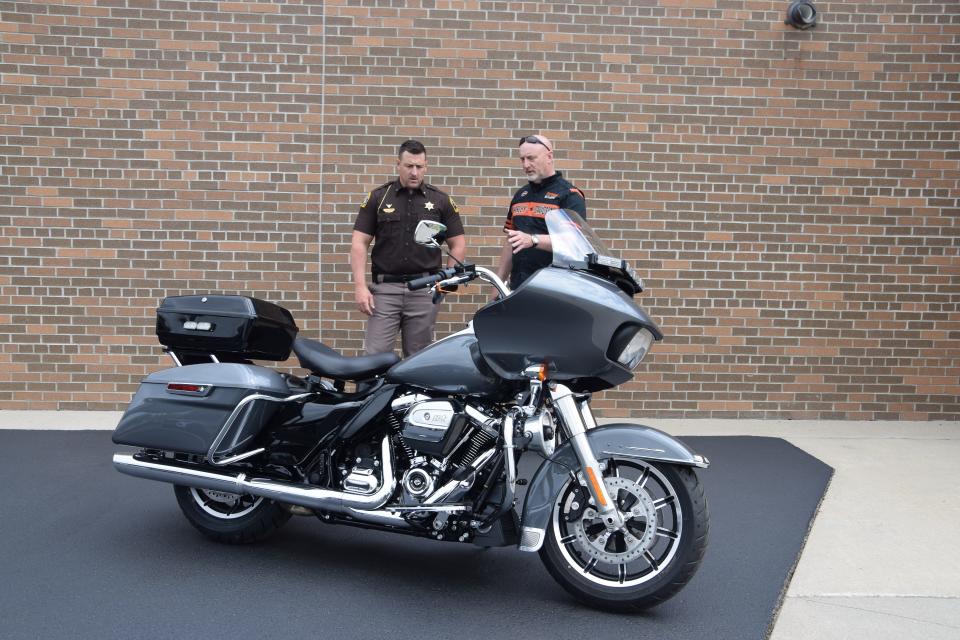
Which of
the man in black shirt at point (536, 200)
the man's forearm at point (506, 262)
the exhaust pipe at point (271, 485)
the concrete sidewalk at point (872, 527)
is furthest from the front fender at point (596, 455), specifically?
the man's forearm at point (506, 262)

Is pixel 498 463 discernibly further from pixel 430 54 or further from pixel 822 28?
pixel 822 28

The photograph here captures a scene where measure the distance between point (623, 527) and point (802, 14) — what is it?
5.06m

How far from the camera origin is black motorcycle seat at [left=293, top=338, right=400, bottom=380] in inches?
155

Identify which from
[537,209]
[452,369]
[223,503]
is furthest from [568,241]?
[223,503]

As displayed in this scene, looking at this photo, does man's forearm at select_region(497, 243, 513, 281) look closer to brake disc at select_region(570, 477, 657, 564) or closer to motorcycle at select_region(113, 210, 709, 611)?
motorcycle at select_region(113, 210, 709, 611)

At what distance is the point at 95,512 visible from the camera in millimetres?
4758

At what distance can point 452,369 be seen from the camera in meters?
3.75

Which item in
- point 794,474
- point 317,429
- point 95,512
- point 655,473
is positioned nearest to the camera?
point 655,473

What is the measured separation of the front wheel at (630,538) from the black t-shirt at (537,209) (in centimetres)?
193

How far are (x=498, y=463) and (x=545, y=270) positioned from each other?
2.68ft

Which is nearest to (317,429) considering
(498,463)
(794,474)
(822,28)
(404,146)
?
(498,463)

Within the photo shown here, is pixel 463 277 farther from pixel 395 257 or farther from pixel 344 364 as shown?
pixel 395 257

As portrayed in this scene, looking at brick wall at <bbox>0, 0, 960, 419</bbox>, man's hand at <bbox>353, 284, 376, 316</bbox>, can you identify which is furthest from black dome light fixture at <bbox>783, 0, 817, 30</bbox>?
man's hand at <bbox>353, 284, 376, 316</bbox>

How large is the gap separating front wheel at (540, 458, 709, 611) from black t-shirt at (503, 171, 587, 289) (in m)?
1.93
